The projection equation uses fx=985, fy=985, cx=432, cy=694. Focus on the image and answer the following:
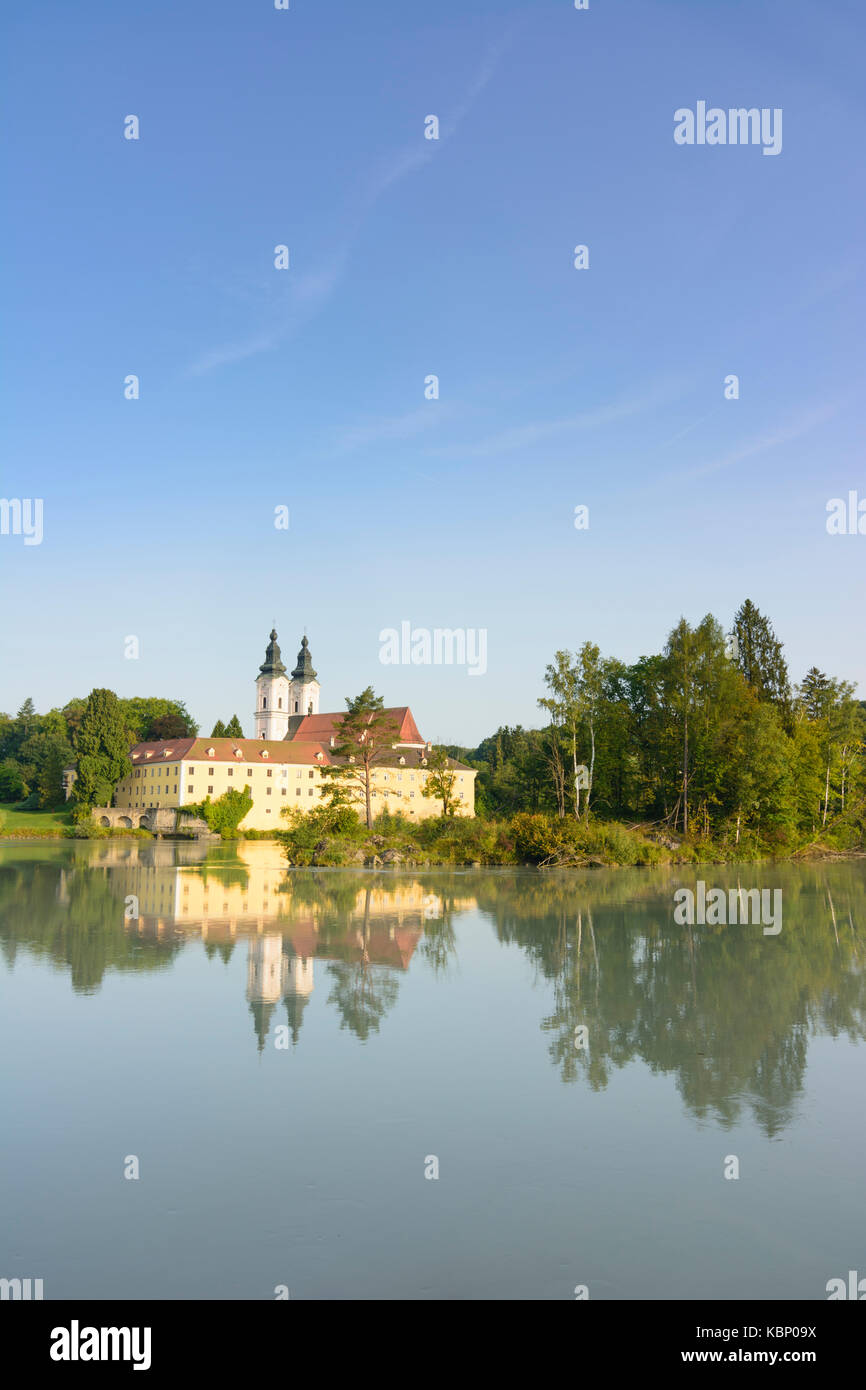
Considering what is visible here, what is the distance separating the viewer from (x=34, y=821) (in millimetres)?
80750

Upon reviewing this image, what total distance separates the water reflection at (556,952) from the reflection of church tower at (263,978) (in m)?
0.04

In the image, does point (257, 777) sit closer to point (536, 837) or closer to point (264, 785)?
point (264, 785)

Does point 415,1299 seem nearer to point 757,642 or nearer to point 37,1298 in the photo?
point 37,1298

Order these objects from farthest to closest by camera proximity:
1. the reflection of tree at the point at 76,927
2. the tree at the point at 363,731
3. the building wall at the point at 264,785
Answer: the building wall at the point at 264,785 < the tree at the point at 363,731 < the reflection of tree at the point at 76,927

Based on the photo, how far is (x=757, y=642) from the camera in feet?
214

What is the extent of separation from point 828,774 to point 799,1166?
50155 millimetres

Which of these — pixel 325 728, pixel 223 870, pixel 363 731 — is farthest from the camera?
pixel 325 728

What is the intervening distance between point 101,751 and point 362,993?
72.1m

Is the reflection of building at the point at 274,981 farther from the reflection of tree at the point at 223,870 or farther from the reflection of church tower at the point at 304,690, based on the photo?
the reflection of church tower at the point at 304,690

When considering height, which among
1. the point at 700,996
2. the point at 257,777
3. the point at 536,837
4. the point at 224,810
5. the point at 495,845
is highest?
the point at 257,777

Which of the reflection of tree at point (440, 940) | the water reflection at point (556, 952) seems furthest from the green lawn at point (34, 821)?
the reflection of tree at point (440, 940)

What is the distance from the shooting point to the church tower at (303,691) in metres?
105

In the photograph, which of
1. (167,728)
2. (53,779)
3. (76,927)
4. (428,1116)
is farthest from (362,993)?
(167,728)

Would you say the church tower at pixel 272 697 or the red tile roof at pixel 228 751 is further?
the church tower at pixel 272 697
